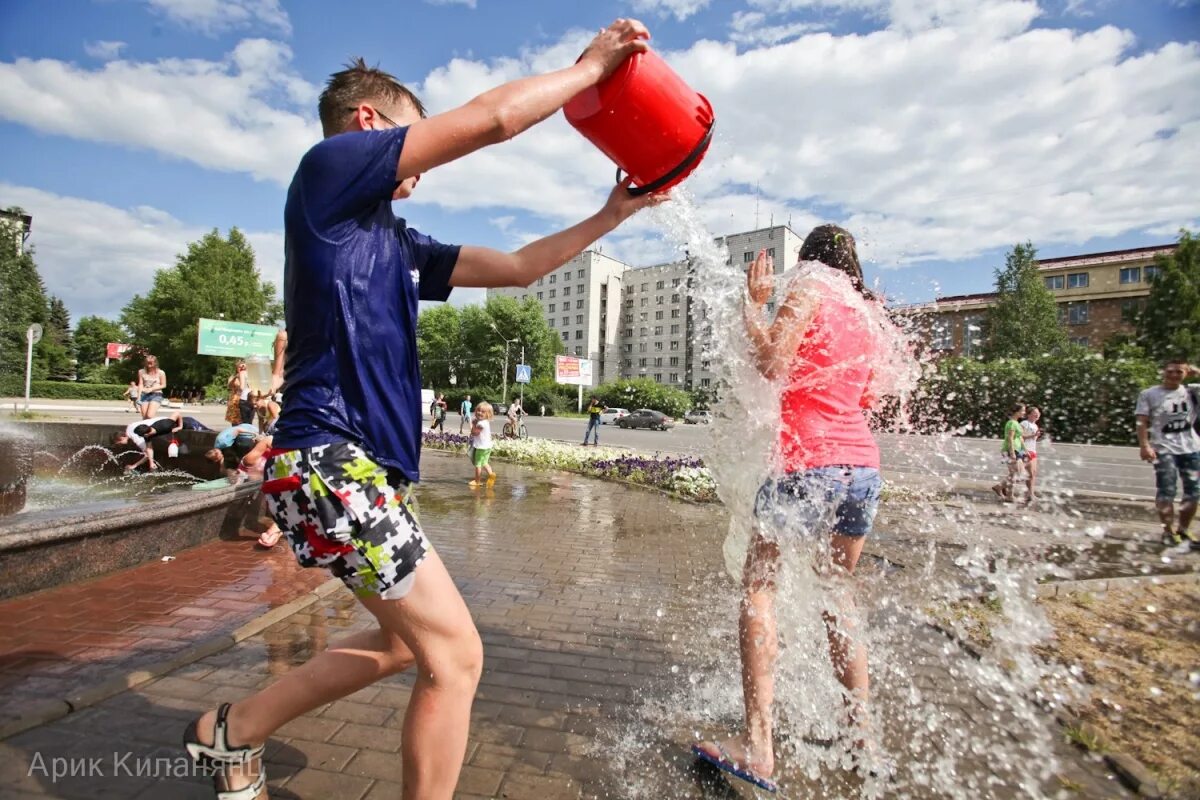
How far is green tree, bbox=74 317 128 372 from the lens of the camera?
96750 mm

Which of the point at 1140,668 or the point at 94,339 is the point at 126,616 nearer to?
the point at 1140,668

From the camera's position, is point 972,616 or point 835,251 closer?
point 835,251

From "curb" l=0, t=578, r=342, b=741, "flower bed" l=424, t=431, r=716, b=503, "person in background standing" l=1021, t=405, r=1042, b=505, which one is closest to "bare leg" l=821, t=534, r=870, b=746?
"curb" l=0, t=578, r=342, b=741

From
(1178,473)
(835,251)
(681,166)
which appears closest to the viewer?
(681,166)

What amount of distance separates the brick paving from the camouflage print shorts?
1.01m

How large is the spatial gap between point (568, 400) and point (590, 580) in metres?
61.6

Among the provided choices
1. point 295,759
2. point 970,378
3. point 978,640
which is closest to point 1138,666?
point 978,640

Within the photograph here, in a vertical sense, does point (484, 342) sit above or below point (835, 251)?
above

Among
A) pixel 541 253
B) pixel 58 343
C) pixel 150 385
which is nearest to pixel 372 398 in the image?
pixel 541 253

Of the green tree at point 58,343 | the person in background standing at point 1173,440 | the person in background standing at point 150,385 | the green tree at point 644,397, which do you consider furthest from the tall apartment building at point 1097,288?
the green tree at point 58,343

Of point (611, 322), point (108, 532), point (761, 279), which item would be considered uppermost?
point (611, 322)

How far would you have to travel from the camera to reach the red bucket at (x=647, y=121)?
1.84m

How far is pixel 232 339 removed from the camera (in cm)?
3947

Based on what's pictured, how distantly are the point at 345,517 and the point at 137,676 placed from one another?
200cm
